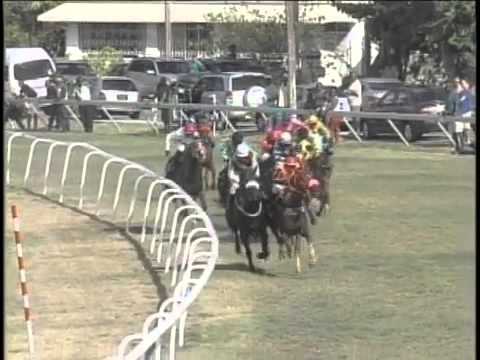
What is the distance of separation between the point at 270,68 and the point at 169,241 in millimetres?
20813

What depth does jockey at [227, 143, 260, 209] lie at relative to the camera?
11.5m

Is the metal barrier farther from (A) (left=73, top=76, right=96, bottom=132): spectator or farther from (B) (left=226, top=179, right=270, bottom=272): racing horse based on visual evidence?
(B) (left=226, top=179, right=270, bottom=272): racing horse

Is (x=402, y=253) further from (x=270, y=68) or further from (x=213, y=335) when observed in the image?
(x=270, y=68)

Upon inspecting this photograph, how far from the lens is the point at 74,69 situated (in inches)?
1479

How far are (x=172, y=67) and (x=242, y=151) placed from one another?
20.1 meters

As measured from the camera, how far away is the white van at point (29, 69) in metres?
34.4

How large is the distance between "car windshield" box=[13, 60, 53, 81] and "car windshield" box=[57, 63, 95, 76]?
108cm

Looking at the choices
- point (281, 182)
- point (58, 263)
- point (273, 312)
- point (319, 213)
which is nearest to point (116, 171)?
point (319, 213)

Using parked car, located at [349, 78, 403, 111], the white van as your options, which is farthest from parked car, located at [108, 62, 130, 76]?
parked car, located at [349, 78, 403, 111]

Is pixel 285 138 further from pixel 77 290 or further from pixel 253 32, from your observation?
pixel 253 32

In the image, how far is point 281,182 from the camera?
1119 centimetres

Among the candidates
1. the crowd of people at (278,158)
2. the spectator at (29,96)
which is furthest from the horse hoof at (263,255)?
the spectator at (29,96)

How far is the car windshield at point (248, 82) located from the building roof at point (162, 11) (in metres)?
11.7

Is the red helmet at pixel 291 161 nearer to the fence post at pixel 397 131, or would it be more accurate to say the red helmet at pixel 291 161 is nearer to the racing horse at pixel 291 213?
the racing horse at pixel 291 213
